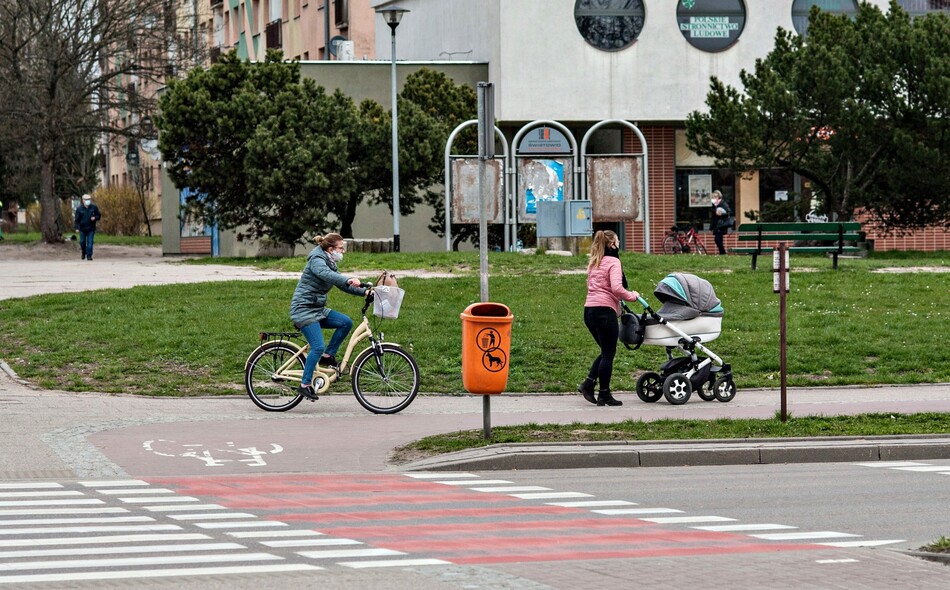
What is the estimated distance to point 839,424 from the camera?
46.2 feet

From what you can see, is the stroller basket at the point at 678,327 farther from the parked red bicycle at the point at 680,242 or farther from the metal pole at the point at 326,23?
the metal pole at the point at 326,23

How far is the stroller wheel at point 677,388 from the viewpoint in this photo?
1644 centimetres

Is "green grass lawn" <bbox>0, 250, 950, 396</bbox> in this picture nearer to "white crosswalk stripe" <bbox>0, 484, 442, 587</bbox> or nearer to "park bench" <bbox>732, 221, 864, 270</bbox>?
"park bench" <bbox>732, 221, 864, 270</bbox>

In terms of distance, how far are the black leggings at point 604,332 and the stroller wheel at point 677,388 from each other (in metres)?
0.62

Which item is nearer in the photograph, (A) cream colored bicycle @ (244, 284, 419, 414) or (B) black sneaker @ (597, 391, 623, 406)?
(A) cream colored bicycle @ (244, 284, 419, 414)

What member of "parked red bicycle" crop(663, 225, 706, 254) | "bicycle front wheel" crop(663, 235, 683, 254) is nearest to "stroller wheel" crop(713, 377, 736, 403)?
"parked red bicycle" crop(663, 225, 706, 254)

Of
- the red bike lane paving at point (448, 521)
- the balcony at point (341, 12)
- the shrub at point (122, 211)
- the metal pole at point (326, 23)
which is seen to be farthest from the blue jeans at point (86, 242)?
the red bike lane paving at point (448, 521)

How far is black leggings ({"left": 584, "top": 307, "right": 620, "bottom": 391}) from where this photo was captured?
1630 centimetres

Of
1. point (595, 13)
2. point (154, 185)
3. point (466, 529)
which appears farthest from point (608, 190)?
point (154, 185)

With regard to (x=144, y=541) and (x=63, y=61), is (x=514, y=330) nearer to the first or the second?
(x=144, y=541)

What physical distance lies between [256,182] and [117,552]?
99.1ft

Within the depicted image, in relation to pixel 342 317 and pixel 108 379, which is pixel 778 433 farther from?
pixel 108 379

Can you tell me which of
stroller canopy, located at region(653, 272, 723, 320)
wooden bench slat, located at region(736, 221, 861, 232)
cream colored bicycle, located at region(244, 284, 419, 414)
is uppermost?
wooden bench slat, located at region(736, 221, 861, 232)

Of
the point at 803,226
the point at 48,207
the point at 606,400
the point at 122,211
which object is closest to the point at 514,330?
the point at 606,400
